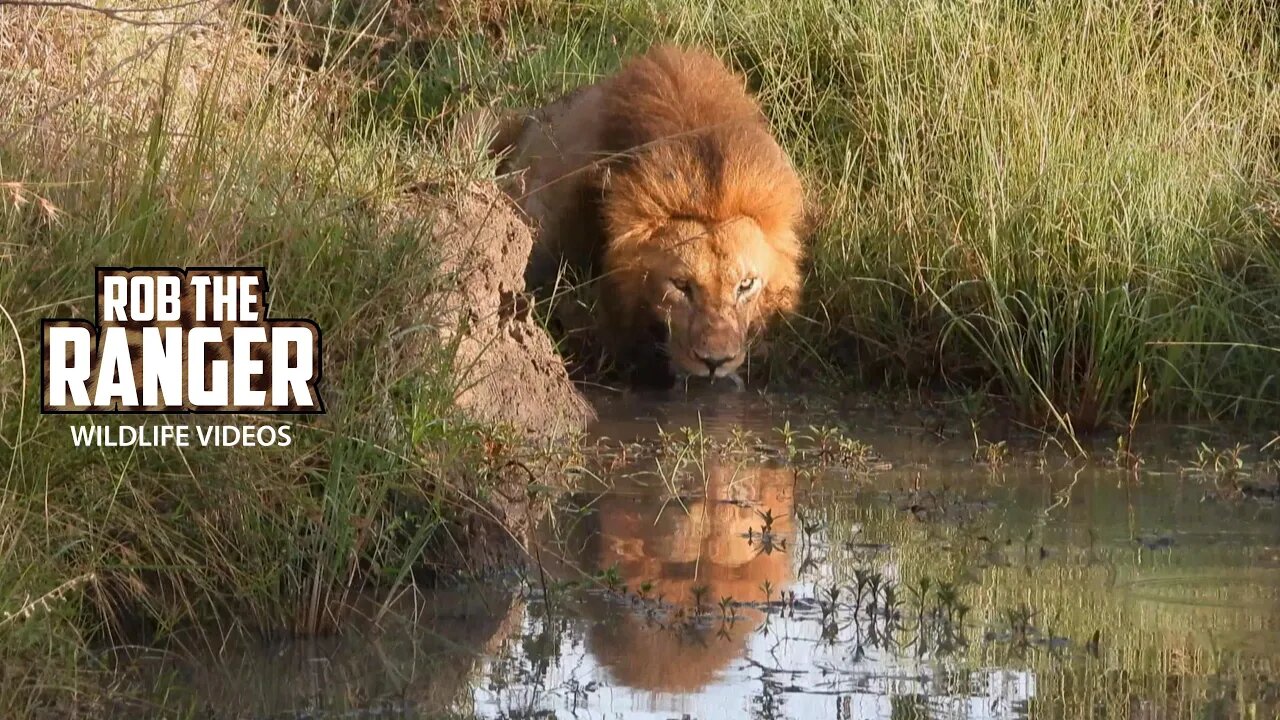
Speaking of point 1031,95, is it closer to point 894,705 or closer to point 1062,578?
point 1062,578

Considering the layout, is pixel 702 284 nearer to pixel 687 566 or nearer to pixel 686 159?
pixel 686 159

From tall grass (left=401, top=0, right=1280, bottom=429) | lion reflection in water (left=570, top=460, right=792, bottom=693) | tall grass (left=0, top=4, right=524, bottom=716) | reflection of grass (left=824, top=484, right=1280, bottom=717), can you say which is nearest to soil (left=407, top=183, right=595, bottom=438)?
tall grass (left=0, top=4, right=524, bottom=716)

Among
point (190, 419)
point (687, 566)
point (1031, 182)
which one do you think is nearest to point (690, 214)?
point (1031, 182)

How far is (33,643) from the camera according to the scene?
4.30 meters

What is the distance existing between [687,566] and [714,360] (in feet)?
8.50

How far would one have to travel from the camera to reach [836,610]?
5.02 metres

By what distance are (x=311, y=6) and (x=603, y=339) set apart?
3.27 m

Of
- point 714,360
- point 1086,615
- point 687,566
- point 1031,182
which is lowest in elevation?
point 1086,615

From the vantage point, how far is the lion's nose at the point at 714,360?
26.2 feet

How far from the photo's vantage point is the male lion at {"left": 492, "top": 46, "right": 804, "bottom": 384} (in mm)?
8008

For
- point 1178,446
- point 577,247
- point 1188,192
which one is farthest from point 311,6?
point 1178,446

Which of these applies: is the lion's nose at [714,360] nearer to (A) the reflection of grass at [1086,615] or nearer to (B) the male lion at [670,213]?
(B) the male lion at [670,213]

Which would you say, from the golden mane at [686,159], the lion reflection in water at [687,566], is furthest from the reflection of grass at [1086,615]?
the golden mane at [686,159]

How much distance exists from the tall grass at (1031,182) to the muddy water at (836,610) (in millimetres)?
948
